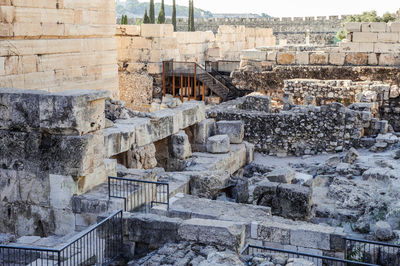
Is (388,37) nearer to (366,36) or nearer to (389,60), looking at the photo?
(366,36)

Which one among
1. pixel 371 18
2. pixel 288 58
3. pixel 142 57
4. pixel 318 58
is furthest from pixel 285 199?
pixel 371 18

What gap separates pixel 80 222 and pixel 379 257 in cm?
426

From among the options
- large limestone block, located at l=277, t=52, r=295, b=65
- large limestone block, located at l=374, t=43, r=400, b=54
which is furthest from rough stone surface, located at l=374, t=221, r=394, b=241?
large limestone block, located at l=374, t=43, r=400, b=54

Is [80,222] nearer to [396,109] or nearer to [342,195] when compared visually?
[342,195]

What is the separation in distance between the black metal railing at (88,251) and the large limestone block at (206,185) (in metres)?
2.70

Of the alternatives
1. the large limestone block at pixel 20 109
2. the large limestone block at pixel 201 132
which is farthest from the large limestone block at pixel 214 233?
the large limestone block at pixel 201 132

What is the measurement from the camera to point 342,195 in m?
10.0

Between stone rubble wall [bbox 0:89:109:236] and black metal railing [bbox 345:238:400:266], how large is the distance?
3980 mm

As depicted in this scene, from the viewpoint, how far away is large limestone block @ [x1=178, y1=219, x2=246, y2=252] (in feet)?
20.2

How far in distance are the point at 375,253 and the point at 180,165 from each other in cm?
547

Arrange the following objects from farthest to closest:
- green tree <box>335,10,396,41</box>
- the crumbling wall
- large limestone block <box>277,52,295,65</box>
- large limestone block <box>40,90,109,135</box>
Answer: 1. green tree <box>335,10,396,41</box>
2. large limestone block <box>277,52,295,65</box>
3. the crumbling wall
4. large limestone block <box>40,90,109,135</box>

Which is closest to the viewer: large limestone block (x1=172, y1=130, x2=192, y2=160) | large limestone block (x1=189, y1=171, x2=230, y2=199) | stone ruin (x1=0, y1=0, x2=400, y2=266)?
stone ruin (x1=0, y1=0, x2=400, y2=266)

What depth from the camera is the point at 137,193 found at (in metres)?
8.02

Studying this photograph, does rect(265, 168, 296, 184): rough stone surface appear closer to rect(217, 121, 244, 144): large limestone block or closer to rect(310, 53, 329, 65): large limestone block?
rect(217, 121, 244, 144): large limestone block
